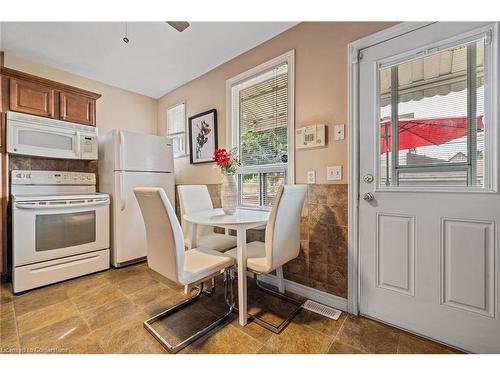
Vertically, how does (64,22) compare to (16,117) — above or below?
above

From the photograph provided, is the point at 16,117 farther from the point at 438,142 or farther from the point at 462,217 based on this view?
the point at 462,217

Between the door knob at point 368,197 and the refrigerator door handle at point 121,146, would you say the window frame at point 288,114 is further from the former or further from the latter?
the refrigerator door handle at point 121,146

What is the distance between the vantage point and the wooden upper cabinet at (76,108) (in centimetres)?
251

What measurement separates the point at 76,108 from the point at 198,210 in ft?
6.63

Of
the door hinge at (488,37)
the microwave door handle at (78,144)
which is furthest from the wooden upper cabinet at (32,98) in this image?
the door hinge at (488,37)

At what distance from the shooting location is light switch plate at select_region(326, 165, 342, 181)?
5.65ft

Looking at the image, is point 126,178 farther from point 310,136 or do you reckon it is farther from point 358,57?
point 358,57

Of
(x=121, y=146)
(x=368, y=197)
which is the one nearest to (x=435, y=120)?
(x=368, y=197)

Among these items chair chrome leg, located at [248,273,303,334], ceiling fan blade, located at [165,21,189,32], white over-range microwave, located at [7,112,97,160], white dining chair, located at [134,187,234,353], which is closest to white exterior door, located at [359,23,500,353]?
chair chrome leg, located at [248,273,303,334]

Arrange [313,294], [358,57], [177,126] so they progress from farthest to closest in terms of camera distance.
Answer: [177,126] < [313,294] < [358,57]

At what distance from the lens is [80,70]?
9.25 ft

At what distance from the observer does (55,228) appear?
2209mm

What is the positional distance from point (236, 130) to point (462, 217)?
217 cm
